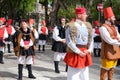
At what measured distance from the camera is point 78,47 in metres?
7.79

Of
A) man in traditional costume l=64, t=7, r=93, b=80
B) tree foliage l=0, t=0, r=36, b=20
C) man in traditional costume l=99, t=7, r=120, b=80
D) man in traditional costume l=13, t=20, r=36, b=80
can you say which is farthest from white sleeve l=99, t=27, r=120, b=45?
tree foliage l=0, t=0, r=36, b=20

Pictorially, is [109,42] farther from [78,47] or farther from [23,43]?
[23,43]

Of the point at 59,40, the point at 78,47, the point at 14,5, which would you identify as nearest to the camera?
the point at 78,47

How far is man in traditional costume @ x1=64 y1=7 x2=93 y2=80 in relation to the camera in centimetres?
769

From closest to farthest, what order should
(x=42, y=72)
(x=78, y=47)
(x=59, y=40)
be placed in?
(x=78, y=47), (x=59, y=40), (x=42, y=72)

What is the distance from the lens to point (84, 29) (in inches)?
307

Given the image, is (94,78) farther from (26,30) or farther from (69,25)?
(69,25)

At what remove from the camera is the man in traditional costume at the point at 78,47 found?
25.2 ft

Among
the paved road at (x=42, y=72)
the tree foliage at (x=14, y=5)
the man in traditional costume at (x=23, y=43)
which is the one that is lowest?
the paved road at (x=42, y=72)

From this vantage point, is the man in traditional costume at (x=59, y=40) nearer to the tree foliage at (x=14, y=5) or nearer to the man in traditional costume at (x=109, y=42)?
the man in traditional costume at (x=109, y=42)

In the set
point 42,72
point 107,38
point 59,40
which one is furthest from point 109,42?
point 42,72

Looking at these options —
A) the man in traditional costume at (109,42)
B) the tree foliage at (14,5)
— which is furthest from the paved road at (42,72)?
the tree foliage at (14,5)

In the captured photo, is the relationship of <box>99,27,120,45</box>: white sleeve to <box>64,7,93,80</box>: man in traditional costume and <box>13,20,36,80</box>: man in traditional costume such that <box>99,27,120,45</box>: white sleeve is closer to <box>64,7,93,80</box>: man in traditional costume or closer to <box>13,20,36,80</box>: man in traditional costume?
<box>64,7,93,80</box>: man in traditional costume

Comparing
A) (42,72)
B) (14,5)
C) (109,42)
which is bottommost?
(42,72)
